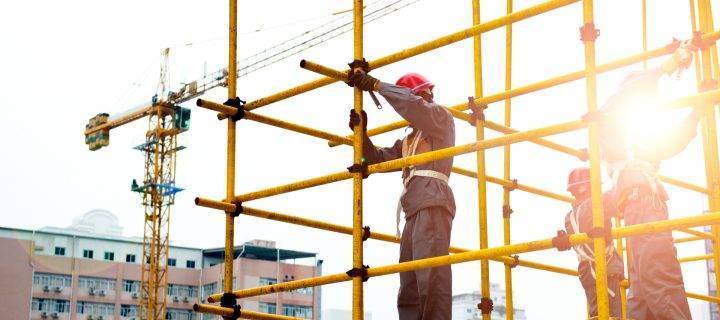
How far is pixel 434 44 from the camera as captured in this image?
211 inches

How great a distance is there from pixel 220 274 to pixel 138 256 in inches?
290

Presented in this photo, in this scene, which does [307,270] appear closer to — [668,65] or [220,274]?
[220,274]

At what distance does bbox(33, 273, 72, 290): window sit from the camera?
229 ft

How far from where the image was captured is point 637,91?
5359 millimetres

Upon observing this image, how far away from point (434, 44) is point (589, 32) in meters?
1.20

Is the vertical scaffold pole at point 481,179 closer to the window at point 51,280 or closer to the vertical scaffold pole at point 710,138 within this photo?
the vertical scaffold pole at point 710,138

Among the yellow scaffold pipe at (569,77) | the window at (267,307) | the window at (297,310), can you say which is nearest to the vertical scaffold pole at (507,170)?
the yellow scaffold pipe at (569,77)

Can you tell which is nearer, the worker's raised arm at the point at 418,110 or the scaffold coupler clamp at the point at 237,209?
the worker's raised arm at the point at 418,110

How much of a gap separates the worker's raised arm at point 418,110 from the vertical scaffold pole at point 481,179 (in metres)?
0.31

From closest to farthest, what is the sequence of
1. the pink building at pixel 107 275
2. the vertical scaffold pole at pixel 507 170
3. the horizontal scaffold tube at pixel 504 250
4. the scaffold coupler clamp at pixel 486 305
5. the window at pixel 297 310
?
1. the horizontal scaffold tube at pixel 504 250
2. the scaffold coupler clamp at pixel 486 305
3. the vertical scaffold pole at pixel 507 170
4. the pink building at pixel 107 275
5. the window at pixel 297 310

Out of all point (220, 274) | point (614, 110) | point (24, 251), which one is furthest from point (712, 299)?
point (220, 274)

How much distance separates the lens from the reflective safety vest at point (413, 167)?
5.63 meters

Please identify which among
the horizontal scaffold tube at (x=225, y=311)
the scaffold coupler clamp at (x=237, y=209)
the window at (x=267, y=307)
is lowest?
the horizontal scaffold tube at (x=225, y=311)

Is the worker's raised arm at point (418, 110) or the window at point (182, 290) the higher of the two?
the window at point (182, 290)
